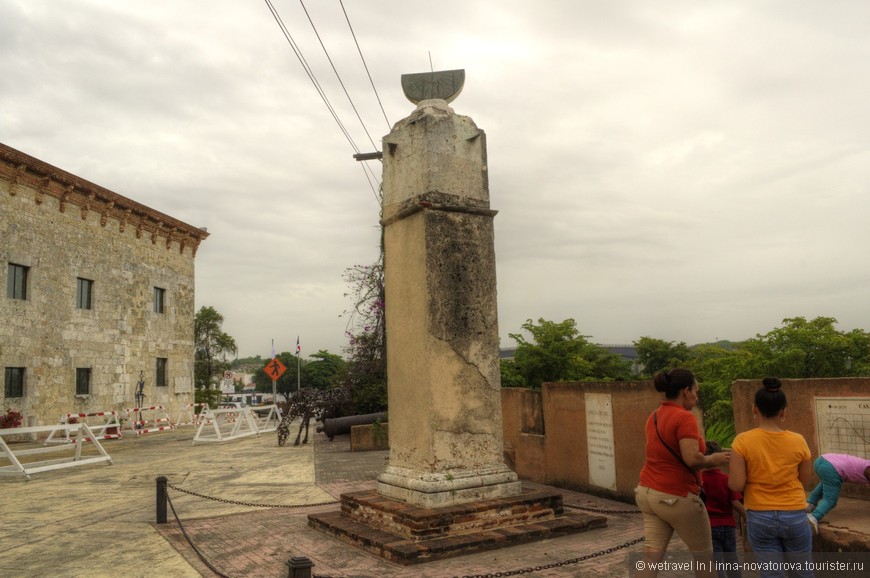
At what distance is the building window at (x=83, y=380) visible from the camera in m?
23.0

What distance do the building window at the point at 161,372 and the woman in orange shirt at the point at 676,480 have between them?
27318 mm

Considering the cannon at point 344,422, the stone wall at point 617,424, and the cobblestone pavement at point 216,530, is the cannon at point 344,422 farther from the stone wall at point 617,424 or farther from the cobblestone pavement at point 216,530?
the stone wall at point 617,424

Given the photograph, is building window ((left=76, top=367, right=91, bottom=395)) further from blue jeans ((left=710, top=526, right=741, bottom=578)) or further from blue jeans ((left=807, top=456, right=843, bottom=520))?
blue jeans ((left=807, top=456, right=843, bottom=520))

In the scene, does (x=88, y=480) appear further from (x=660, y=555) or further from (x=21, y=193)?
(x=21, y=193)

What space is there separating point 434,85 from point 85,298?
21060mm

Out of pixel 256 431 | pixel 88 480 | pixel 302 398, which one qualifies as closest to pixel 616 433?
pixel 88 480

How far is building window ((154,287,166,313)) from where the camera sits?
92.0 ft

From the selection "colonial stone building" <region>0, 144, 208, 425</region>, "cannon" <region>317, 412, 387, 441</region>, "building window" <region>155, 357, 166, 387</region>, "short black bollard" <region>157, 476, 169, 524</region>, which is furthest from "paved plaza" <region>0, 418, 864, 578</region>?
"building window" <region>155, 357, 166, 387</region>

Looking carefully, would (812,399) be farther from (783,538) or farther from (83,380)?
(83,380)

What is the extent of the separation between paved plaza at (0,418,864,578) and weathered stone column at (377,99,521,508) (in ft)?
3.02

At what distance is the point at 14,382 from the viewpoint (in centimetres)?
2019

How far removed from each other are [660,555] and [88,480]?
10777mm

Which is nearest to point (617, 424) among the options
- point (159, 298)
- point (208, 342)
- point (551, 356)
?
point (551, 356)

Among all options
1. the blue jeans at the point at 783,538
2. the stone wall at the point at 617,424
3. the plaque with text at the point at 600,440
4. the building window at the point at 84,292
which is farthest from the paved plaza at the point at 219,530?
the building window at the point at 84,292
